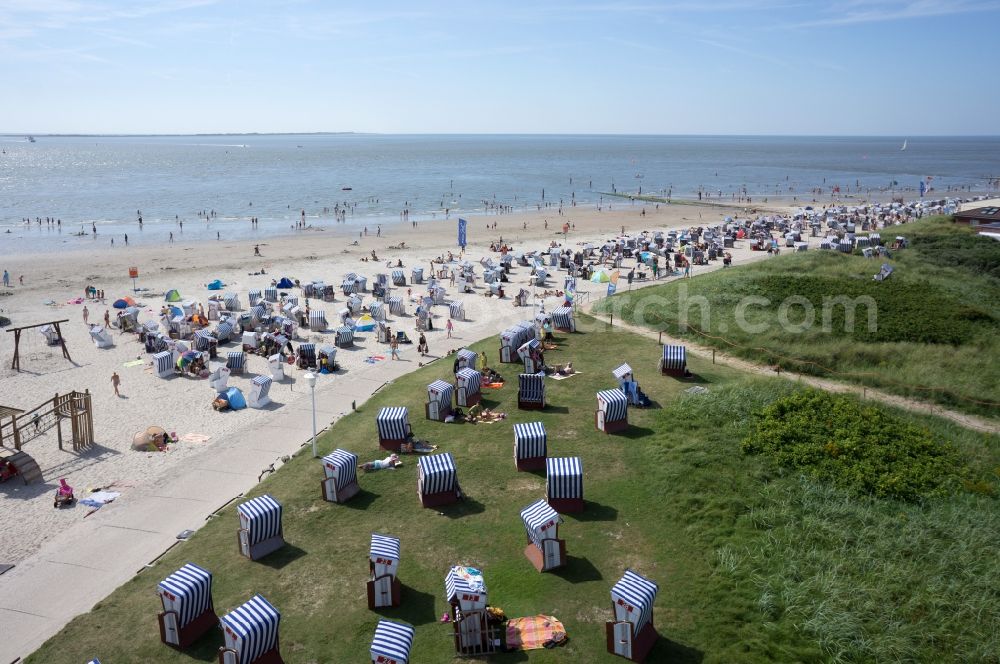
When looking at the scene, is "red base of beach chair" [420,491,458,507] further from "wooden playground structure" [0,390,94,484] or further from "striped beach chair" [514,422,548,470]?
"wooden playground structure" [0,390,94,484]

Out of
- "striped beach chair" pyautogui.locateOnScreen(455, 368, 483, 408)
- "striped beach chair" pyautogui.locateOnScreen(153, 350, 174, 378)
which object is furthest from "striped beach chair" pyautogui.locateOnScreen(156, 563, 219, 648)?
"striped beach chair" pyautogui.locateOnScreen(153, 350, 174, 378)

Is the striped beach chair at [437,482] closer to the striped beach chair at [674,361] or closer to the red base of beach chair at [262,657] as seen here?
the red base of beach chair at [262,657]

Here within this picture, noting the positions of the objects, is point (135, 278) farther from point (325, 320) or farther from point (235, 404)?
point (235, 404)

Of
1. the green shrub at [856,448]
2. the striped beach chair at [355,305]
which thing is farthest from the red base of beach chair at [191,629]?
the striped beach chair at [355,305]

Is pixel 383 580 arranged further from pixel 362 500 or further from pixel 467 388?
pixel 467 388

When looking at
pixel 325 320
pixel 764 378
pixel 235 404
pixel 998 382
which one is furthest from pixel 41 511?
pixel 998 382

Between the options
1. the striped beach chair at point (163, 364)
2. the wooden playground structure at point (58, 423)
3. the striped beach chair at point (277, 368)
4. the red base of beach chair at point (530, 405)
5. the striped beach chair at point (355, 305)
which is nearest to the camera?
the wooden playground structure at point (58, 423)
